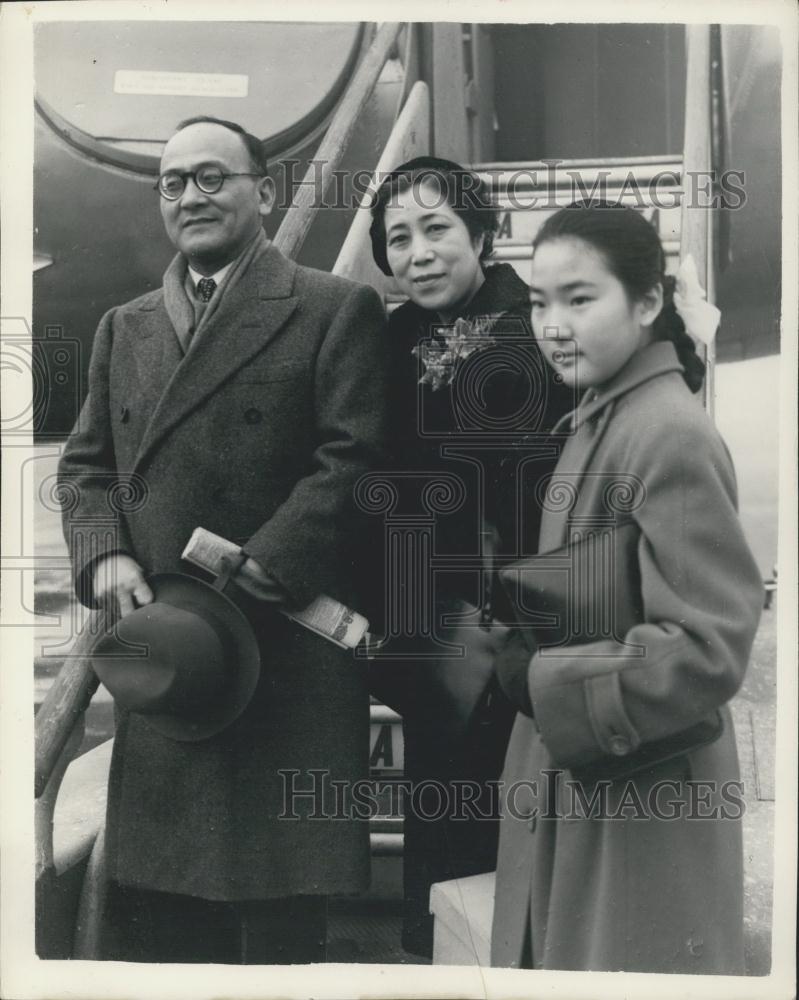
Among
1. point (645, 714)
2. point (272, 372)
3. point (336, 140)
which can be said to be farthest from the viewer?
point (336, 140)

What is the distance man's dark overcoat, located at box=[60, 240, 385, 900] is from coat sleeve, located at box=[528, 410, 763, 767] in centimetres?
57

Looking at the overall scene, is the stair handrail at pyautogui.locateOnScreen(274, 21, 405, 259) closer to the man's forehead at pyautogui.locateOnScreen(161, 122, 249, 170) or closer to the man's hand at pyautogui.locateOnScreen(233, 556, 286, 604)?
the man's forehead at pyautogui.locateOnScreen(161, 122, 249, 170)

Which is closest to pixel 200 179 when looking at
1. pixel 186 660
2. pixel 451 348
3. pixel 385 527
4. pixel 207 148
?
pixel 207 148

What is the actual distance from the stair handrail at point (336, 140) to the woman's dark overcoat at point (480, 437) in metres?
0.37

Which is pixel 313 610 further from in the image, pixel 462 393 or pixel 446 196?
pixel 446 196

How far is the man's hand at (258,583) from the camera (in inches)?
107

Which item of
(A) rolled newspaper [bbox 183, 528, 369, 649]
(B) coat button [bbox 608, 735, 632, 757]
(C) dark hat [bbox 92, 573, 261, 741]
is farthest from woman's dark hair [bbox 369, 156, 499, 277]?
(B) coat button [bbox 608, 735, 632, 757]

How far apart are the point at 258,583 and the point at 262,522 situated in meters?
0.16

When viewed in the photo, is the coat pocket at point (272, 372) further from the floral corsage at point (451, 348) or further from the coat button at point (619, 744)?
the coat button at point (619, 744)

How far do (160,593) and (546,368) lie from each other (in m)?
1.11

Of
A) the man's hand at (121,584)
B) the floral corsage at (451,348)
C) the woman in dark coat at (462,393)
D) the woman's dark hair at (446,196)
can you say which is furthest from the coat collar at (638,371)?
the man's hand at (121,584)

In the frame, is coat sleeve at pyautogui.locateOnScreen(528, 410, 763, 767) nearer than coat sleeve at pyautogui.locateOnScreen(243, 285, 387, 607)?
Yes

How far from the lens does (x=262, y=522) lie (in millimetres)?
2781

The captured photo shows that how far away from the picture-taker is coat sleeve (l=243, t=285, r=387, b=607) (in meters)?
2.70
